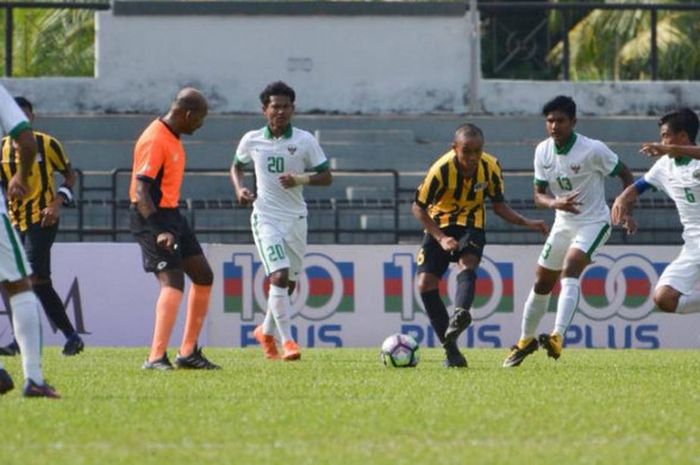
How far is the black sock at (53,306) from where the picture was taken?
1755 cm

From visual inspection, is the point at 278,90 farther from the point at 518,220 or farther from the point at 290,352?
the point at 518,220

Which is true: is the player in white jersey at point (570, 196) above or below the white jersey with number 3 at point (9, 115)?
below

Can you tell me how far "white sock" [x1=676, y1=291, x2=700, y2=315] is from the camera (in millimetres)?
14781

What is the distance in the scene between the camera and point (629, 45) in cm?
4594

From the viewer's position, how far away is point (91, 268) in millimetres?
21312

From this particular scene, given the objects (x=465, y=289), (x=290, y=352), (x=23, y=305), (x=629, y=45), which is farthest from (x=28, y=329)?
(x=629, y=45)

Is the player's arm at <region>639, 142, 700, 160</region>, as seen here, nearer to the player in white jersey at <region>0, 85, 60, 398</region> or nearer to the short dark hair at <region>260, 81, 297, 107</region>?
the short dark hair at <region>260, 81, 297, 107</region>

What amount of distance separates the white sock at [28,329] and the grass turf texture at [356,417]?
0.83 ft

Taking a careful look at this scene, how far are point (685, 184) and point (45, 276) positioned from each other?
6.34 metres

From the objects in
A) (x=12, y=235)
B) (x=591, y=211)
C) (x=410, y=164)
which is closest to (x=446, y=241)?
(x=591, y=211)

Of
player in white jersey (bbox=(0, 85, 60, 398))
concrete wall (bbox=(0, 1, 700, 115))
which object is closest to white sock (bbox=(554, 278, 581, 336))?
player in white jersey (bbox=(0, 85, 60, 398))

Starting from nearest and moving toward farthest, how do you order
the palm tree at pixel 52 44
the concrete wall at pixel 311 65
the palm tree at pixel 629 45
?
the concrete wall at pixel 311 65, the palm tree at pixel 52 44, the palm tree at pixel 629 45

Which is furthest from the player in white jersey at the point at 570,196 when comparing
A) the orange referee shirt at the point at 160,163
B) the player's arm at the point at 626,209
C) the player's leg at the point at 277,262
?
the orange referee shirt at the point at 160,163

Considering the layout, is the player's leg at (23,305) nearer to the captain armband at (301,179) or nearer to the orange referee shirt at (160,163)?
the orange referee shirt at (160,163)
